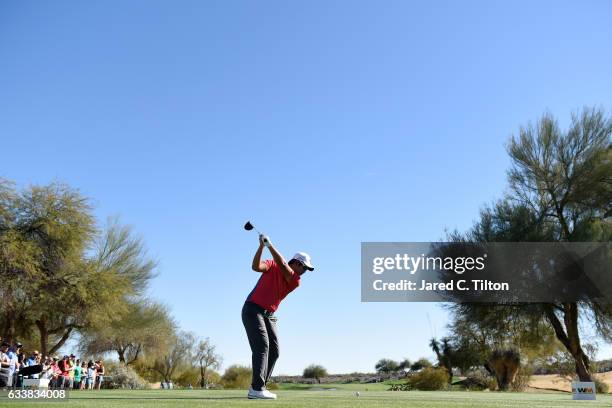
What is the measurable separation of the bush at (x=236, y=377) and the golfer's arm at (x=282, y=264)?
3688cm

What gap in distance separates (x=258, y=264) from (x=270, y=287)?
0.41 metres

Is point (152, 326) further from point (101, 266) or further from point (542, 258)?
point (542, 258)

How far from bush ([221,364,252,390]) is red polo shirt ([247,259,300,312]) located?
3662cm

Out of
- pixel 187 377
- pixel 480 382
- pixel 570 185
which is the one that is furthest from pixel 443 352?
pixel 187 377

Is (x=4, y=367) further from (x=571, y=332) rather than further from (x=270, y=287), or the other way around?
(x=571, y=332)

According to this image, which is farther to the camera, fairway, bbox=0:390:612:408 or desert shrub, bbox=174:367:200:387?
desert shrub, bbox=174:367:200:387

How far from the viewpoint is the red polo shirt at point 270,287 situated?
7.27m

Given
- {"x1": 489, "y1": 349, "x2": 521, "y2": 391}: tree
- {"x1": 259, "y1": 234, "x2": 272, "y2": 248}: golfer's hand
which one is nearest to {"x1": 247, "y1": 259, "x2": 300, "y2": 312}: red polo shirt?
{"x1": 259, "y1": 234, "x2": 272, "y2": 248}: golfer's hand

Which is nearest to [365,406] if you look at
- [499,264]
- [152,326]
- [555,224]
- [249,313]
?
[249,313]

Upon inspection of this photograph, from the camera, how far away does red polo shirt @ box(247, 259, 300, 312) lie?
727 centimetres

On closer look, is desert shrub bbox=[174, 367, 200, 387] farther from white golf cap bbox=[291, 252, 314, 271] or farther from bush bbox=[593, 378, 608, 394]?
white golf cap bbox=[291, 252, 314, 271]

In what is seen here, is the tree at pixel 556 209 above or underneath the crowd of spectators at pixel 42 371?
above

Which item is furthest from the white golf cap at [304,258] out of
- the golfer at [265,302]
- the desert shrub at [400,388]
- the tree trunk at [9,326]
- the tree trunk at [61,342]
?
the tree trunk at [61,342]

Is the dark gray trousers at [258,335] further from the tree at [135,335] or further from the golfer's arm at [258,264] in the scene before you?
the tree at [135,335]
